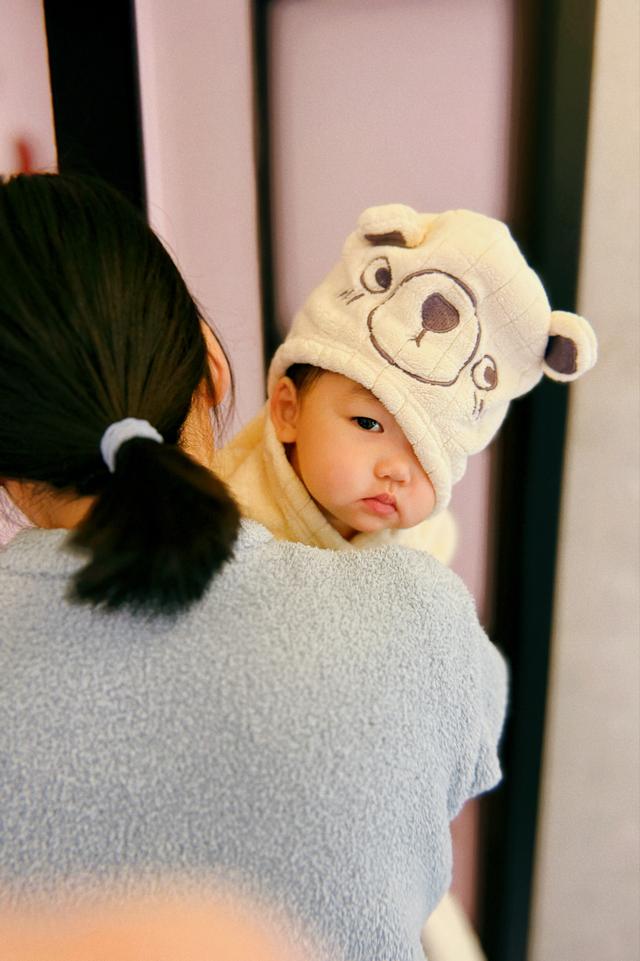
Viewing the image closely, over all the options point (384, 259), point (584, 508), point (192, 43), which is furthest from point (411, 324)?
point (192, 43)

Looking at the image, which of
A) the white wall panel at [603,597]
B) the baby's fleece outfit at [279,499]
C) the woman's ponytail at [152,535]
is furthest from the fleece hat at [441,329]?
the woman's ponytail at [152,535]

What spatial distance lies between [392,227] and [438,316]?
11 centimetres

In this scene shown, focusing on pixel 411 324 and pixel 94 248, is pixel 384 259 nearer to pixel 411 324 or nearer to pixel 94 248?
pixel 411 324

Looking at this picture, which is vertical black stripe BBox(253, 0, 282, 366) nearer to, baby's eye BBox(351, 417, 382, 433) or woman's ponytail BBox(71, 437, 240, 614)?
baby's eye BBox(351, 417, 382, 433)

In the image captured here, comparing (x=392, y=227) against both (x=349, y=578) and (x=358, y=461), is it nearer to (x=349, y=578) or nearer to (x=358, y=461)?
(x=358, y=461)

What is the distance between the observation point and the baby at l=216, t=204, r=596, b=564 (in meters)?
0.71

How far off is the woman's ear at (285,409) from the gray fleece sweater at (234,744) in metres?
0.36

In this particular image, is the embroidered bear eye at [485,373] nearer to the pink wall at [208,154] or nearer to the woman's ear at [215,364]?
the woman's ear at [215,364]

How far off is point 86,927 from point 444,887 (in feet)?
0.86

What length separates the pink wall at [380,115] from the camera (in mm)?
894

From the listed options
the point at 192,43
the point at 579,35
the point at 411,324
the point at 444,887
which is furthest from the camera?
the point at 192,43

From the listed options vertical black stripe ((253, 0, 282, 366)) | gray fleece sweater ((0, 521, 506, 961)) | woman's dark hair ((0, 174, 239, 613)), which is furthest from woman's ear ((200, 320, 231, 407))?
vertical black stripe ((253, 0, 282, 366))

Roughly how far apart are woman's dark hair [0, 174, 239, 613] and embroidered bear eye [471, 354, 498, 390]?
341 millimetres

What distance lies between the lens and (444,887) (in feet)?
1.72
